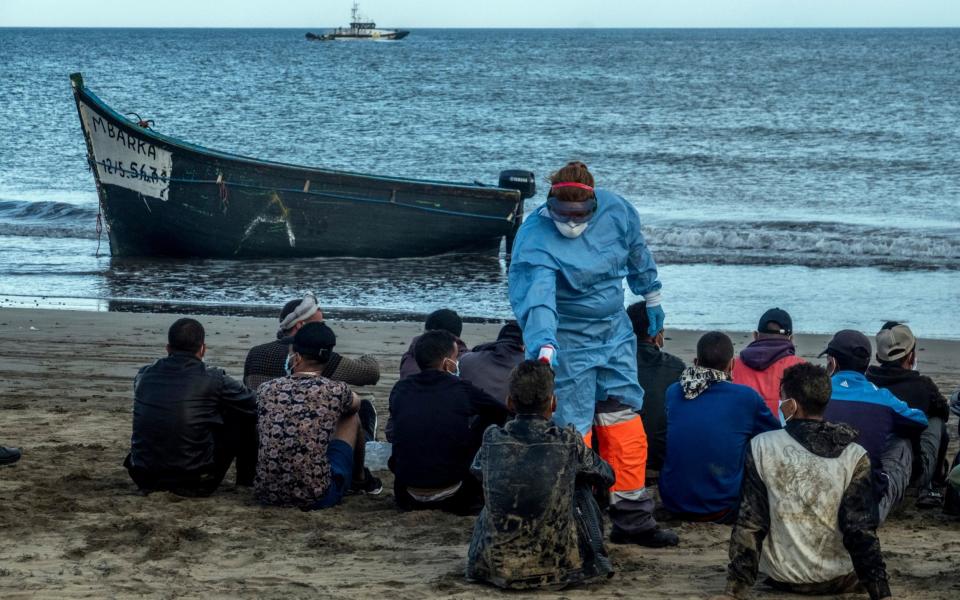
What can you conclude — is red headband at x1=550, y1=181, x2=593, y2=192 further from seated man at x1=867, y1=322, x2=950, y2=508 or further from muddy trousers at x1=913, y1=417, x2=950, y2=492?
muddy trousers at x1=913, y1=417, x2=950, y2=492

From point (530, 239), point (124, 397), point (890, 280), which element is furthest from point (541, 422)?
point (890, 280)

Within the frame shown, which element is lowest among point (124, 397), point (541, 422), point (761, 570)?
point (124, 397)

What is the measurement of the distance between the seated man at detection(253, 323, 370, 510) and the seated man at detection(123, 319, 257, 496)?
21 cm

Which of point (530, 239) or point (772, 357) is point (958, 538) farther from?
point (530, 239)

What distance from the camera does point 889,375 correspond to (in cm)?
539

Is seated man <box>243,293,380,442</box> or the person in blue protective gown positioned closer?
the person in blue protective gown

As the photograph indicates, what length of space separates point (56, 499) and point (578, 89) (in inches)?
2244

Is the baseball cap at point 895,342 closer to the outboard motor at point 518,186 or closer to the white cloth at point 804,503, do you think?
the white cloth at point 804,503

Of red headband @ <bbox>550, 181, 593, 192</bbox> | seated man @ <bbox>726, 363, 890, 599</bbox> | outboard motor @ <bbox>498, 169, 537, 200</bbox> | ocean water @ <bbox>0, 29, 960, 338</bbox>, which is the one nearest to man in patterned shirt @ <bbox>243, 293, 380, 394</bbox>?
red headband @ <bbox>550, 181, 593, 192</bbox>

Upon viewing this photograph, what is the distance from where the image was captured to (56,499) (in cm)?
524

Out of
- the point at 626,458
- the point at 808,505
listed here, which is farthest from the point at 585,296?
the point at 808,505

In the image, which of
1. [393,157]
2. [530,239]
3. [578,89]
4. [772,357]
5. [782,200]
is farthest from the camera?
[578,89]

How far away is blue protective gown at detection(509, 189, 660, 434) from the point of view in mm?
4605

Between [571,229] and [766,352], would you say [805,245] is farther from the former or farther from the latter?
[571,229]
